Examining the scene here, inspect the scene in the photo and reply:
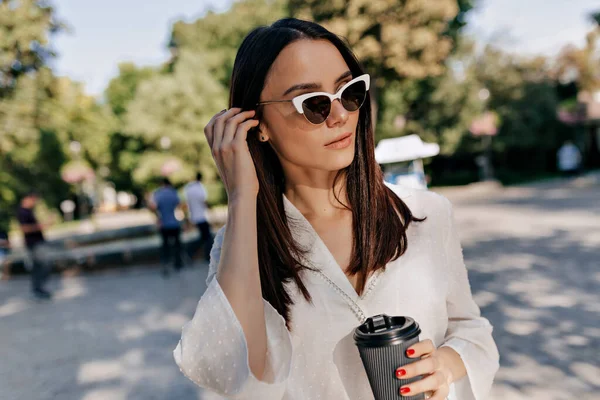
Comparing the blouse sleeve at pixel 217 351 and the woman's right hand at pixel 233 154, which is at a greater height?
the woman's right hand at pixel 233 154

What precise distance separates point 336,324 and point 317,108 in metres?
0.56

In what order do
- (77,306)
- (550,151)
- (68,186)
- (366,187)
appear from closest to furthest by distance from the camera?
(366,187) → (77,306) → (550,151) → (68,186)

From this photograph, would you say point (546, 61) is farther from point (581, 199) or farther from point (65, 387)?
point (65, 387)

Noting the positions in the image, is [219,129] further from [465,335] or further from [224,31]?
[224,31]

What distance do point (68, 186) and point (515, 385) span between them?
35910mm

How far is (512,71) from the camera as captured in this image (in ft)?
85.0

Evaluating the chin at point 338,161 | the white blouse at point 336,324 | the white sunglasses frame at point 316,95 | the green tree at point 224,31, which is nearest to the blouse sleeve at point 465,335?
the white blouse at point 336,324

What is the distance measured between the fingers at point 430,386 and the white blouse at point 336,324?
19 centimetres

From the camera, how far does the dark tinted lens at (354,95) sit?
4.48 feet

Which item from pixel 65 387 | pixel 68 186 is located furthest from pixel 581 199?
pixel 68 186

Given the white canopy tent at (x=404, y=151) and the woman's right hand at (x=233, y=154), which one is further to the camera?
the white canopy tent at (x=404, y=151)

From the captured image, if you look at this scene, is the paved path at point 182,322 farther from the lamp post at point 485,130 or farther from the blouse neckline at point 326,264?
the lamp post at point 485,130

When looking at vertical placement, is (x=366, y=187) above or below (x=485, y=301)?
above

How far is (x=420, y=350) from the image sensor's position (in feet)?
3.52
